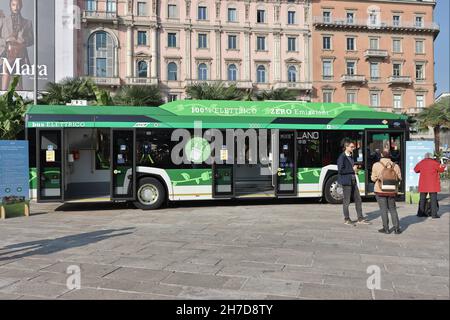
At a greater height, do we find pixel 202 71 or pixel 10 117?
pixel 202 71

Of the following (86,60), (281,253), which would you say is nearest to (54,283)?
(281,253)

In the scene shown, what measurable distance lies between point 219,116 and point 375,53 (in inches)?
2155

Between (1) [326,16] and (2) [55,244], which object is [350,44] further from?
(2) [55,244]

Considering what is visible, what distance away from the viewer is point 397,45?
206ft

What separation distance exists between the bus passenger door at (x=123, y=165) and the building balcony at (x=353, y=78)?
53010 mm

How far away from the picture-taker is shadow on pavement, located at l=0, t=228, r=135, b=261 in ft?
22.6

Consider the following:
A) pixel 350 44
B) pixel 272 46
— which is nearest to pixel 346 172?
pixel 272 46

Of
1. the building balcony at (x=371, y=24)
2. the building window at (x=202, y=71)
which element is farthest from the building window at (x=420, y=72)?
the building window at (x=202, y=71)

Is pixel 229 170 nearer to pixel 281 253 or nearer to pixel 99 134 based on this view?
pixel 99 134

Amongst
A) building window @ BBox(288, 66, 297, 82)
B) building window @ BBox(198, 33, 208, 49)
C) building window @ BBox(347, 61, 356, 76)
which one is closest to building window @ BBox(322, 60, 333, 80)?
building window @ BBox(347, 61, 356, 76)

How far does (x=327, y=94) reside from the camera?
6053cm

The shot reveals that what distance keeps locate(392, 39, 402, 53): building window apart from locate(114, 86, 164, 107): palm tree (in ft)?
160

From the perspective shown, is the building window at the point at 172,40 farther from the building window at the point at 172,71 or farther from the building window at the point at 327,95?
the building window at the point at 327,95

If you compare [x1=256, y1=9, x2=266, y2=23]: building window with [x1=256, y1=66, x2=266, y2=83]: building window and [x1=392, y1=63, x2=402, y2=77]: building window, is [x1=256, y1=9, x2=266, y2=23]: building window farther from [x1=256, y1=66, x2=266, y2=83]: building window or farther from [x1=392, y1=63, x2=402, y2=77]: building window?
[x1=392, y1=63, x2=402, y2=77]: building window
